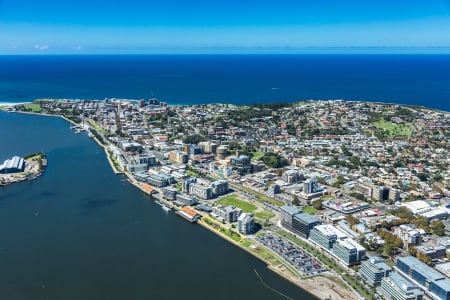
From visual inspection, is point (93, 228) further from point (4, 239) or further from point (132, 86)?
point (132, 86)

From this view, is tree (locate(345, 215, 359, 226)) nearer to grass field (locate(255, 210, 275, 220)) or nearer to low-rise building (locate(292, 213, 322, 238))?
low-rise building (locate(292, 213, 322, 238))

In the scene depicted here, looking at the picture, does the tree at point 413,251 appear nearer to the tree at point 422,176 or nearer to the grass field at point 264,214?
the grass field at point 264,214

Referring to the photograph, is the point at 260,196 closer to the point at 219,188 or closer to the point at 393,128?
the point at 219,188

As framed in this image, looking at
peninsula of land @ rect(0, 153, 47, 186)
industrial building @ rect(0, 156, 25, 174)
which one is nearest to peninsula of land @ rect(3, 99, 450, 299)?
peninsula of land @ rect(0, 153, 47, 186)

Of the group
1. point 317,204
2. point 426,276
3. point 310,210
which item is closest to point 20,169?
point 310,210

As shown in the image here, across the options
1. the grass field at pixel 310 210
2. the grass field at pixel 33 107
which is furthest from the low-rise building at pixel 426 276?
the grass field at pixel 33 107

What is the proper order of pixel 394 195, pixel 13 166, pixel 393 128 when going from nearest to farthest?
pixel 394 195 < pixel 13 166 < pixel 393 128
